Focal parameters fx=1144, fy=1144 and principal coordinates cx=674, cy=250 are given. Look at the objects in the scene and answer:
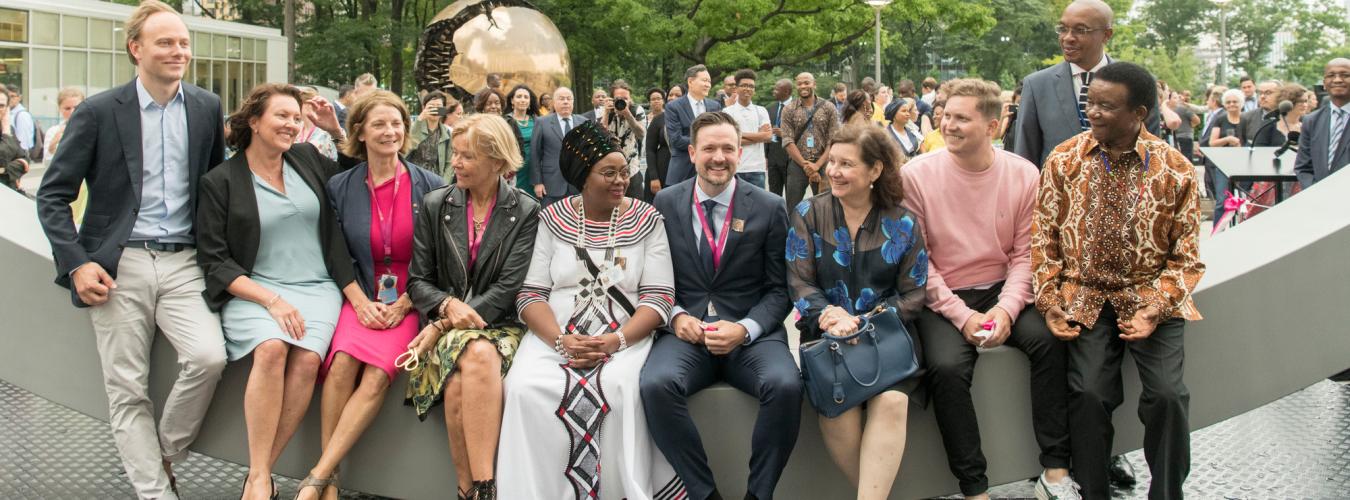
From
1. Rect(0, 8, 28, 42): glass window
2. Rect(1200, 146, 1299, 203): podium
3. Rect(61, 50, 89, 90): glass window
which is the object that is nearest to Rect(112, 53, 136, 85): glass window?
Rect(61, 50, 89, 90): glass window

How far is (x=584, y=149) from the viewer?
4504 millimetres

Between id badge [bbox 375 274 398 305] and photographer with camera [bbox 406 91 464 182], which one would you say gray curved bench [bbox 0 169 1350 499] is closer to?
id badge [bbox 375 274 398 305]

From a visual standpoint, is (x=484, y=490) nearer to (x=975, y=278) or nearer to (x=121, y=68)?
(x=975, y=278)

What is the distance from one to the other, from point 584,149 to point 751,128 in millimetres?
6734

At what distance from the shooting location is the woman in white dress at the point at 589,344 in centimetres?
418

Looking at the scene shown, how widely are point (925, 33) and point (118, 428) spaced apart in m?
48.5

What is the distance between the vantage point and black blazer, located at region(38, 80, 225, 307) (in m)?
4.32

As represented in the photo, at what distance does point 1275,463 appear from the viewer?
518cm

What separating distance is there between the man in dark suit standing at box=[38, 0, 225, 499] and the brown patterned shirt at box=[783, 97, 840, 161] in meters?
8.16

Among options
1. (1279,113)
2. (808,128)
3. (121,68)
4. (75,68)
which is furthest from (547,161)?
(121,68)

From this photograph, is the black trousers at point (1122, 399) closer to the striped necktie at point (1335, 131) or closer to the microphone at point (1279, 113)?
the striped necktie at point (1335, 131)

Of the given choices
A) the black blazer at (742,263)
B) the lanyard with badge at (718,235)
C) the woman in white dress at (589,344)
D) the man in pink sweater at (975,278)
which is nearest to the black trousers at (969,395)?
the man in pink sweater at (975,278)

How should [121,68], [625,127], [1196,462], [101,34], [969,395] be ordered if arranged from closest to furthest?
[969,395] < [1196,462] < [625,127] < [101,34] < [121,68]

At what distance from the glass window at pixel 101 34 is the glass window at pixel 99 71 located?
22cm
